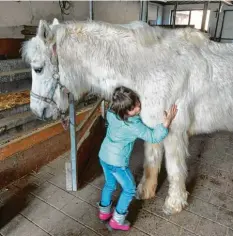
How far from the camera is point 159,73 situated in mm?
1833

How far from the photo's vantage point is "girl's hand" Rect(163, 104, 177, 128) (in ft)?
5.64

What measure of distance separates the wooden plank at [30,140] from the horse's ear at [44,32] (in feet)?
4.05

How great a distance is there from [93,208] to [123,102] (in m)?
1.19

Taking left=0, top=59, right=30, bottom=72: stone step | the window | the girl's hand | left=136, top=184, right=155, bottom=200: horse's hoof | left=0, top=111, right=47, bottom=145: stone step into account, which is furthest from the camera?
the window

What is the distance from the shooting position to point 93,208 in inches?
88.4

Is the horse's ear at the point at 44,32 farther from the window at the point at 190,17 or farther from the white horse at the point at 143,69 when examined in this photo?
the window at the point at 190,17

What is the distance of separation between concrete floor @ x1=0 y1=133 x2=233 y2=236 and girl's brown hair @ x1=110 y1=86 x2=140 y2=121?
1.05 meters

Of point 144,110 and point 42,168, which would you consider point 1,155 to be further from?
point 144,110

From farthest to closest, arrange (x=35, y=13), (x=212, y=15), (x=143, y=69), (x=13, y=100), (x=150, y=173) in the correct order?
(x=212, y=15) < (x=35, y=13) < (x=13, y=100) < (x=150, y=173) < (x=143, y=69)

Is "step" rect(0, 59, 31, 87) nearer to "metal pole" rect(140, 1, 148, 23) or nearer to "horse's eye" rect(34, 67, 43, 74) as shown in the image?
"horse's eye" rect(34, 67, 43, 74)

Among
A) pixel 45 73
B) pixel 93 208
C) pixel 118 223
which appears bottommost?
pixel 93 208

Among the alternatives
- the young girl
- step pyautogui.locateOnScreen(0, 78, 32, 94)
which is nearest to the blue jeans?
the young girl

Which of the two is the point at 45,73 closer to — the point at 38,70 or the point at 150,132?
the point at 38,70

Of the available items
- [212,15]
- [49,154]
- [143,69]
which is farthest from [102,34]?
[212,15]
